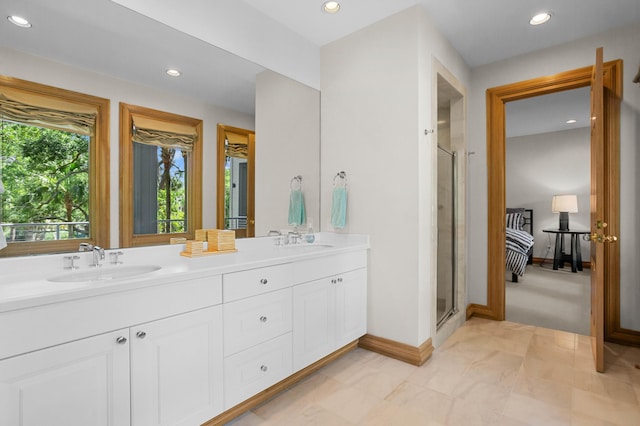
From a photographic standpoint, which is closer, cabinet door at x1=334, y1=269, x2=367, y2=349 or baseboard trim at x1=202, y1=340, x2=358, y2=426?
baseboard trim at x1=202, y1=340, x2=358, y2=426

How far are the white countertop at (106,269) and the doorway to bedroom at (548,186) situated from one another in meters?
3.73

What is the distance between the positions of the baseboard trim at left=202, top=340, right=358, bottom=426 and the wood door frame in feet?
5.66

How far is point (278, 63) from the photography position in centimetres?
251

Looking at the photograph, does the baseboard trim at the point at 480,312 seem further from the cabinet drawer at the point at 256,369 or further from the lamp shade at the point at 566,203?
the lamp shade at the point at 566,203

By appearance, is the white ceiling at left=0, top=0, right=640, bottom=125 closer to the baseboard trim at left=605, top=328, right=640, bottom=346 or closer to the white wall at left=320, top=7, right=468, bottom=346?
the white wall at left=320, top=7, right=468, bottom=346

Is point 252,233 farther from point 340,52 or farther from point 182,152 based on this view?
point 340,52

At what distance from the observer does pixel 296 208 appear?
107 inches

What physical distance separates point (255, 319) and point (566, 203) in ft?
20.9

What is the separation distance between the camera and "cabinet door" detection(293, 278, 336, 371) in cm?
199

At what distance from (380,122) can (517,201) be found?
224 inches

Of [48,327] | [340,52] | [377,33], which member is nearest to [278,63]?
[340,52]

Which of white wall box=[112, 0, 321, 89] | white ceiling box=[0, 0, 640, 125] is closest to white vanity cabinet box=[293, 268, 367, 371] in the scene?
white ceiling box=[0, 0, 640, 125]

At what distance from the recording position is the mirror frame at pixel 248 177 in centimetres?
216

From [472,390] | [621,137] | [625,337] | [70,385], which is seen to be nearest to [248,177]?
[70,385]
